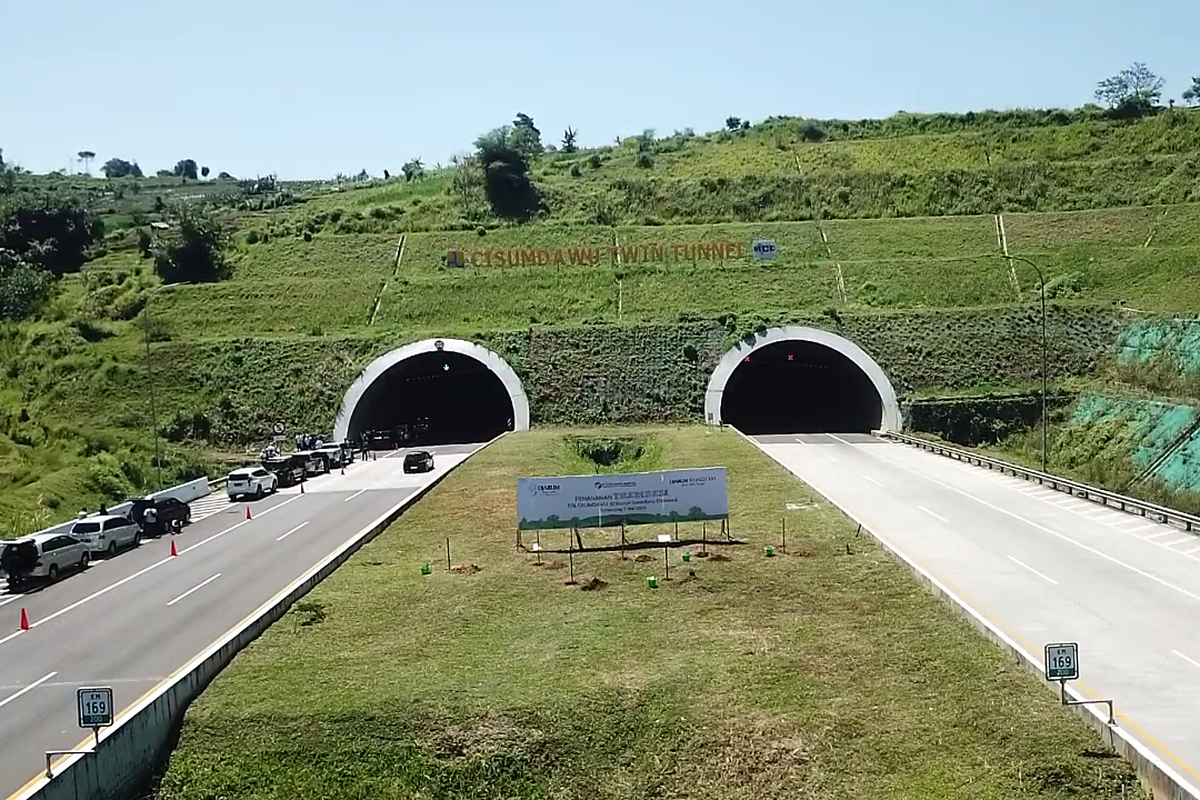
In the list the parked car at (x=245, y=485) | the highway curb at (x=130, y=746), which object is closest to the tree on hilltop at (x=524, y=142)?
the parked car at (x=245, y=485)

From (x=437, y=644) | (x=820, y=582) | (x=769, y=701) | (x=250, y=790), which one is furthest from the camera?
(x=820, y=582)

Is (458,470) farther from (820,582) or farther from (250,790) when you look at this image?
(250,790)

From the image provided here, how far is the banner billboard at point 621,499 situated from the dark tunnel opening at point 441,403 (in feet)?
97.8

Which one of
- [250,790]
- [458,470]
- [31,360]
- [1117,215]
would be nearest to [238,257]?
[31,360]

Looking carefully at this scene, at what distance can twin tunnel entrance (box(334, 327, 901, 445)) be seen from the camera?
167 feet

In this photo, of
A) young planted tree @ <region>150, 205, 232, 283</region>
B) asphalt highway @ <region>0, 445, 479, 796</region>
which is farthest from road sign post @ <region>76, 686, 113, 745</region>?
young planted tree @ <region>150, 205, 232, 283</region>

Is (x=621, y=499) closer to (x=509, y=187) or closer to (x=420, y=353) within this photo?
(x=420, y=353)

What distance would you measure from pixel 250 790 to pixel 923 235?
195ft

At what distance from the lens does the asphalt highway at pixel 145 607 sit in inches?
637

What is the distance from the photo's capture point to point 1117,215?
64.7 m

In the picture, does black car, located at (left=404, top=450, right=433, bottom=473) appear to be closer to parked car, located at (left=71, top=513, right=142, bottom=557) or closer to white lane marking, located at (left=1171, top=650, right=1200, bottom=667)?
parked car, located at (left=71, top=513, right=142, bottom=557)

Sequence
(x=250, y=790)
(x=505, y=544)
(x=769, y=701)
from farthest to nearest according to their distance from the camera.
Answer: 1. (x=505, y=544)
2. (x=769, y=701)
3. (x=250, y=790)

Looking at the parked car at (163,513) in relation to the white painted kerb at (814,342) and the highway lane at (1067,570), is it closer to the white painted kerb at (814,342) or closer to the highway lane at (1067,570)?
the highway lane at (1067,570)

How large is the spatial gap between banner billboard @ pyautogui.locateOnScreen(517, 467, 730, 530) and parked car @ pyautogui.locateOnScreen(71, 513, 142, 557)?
12.4m
